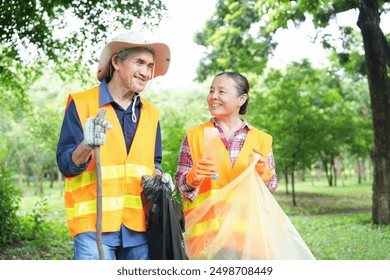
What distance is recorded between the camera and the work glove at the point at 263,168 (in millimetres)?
2373

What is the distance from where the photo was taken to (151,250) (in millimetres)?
2109

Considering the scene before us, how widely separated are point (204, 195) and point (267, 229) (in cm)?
32

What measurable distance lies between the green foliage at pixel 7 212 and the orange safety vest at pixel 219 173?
4.42 meters

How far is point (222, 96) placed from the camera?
2.40 meters

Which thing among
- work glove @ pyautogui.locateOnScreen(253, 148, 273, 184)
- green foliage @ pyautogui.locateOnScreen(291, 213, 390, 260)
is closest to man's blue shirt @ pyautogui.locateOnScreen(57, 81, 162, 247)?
work glove @ pyautogui.locateOnScreen(253, 148, 273, 184)

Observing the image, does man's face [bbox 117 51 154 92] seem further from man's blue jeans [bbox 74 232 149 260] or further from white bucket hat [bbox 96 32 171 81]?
man's blue jeans [bbox 74 232 149 260]

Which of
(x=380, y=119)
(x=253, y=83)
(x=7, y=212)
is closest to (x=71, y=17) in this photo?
(x=7, y=212)

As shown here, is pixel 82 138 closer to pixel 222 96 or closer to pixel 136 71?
pixel 136 71

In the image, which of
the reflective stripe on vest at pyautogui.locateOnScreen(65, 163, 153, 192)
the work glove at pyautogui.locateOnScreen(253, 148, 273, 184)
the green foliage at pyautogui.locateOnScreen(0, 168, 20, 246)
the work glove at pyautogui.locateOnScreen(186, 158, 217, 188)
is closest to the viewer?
the reflective stripe on vest at pyautogui.locateOnScreen(65, 163, 153, 192)

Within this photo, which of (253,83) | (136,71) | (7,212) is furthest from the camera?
(253,83)

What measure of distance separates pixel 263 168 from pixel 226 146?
0.19m

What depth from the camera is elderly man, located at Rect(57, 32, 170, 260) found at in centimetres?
203

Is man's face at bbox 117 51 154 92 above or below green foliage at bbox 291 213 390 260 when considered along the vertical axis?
above
